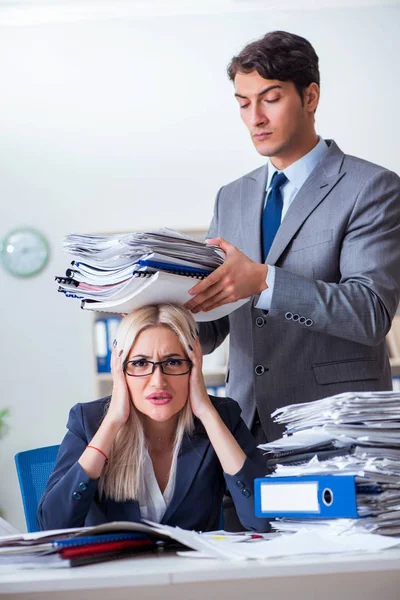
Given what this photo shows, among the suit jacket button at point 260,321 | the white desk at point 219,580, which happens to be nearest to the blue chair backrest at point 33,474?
the suit jacket button at point 260,321

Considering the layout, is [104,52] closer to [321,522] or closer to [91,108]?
[91,108]

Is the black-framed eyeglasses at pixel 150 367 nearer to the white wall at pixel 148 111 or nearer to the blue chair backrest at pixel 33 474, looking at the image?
the blue chair backrest at pixel 33 474

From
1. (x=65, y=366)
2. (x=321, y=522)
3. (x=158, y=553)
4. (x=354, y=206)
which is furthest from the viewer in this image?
(x=65, y=366)

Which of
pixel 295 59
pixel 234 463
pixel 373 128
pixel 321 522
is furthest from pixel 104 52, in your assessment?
pixel 321 522

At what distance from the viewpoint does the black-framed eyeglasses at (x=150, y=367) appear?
177 cm

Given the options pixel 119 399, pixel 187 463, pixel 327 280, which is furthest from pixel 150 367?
pixel 327 280

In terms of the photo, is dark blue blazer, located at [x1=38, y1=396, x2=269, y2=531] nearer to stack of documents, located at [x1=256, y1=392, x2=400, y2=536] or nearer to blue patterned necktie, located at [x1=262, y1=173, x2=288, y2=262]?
stack of documents, located at [x1=256, y1=392, x2=400, y2=536]

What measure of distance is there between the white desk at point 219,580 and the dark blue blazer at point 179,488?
67cm

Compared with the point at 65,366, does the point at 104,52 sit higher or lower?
higher

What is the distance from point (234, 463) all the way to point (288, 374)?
388 millimetres

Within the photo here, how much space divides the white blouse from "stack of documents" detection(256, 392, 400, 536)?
47 centimetres

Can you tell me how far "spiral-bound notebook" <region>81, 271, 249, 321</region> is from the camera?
1.58 metres

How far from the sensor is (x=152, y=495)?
173 centimetres

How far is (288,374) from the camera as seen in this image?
2.05 metres
